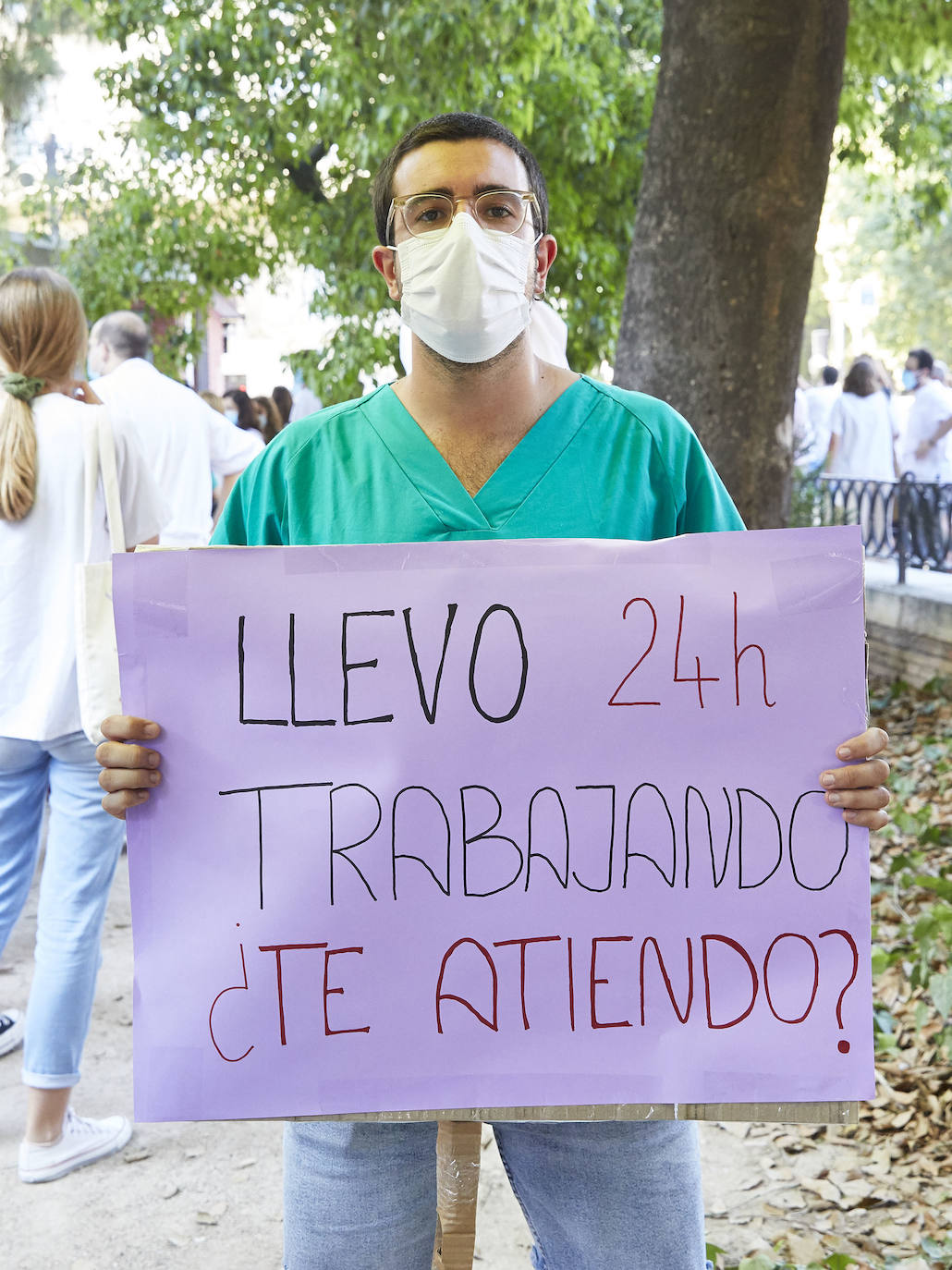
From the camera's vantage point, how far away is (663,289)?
5.46 m

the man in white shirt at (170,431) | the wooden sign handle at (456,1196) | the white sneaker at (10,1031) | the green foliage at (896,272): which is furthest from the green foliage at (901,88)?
the green foliage at (896,272)

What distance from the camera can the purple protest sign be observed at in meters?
1.76

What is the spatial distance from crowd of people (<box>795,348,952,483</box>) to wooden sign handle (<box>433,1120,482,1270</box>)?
28.4ft

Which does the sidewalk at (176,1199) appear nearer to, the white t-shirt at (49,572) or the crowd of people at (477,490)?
the white t-shirt at (49,572)

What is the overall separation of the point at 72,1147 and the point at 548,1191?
210cm

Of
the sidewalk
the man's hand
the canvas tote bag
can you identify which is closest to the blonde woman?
the sidewalk

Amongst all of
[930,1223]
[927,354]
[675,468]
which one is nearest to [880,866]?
[930,1223]

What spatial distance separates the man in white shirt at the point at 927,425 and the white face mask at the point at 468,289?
8.55 meters

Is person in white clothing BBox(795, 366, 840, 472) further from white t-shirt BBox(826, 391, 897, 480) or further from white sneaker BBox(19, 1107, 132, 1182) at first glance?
white sneaker BBox(19, 1107, 132, 1182)

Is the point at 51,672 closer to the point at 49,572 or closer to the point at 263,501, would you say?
the point at 49,572

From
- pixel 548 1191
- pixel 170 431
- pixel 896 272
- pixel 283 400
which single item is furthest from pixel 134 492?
pixel 896 272

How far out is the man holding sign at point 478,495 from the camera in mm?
1827

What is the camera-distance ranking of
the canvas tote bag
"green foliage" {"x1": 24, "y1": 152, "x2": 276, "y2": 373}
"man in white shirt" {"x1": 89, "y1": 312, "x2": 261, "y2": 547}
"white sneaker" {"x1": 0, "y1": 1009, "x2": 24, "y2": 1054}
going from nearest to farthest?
the canvas tote bag → "white sneaker" {"x1": 0, "y1": 1009, "x2": 24, "y2": 1054} → "man in white shirt" {"x1": 89, "y1": 312, "x2": 261, "y2": 547} → "green foliage" {"x1": 24, "y1": 152, "x2": 276, "y2": 373}

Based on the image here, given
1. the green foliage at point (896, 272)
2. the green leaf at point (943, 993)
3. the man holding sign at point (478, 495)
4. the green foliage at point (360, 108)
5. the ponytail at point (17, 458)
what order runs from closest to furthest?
the man holding sign at point (478, 495), the ponytail at point (17, 458), the green leaf at point (943, 993), the green foliage at point (360, 108), the green foliage at point (896, 272)
